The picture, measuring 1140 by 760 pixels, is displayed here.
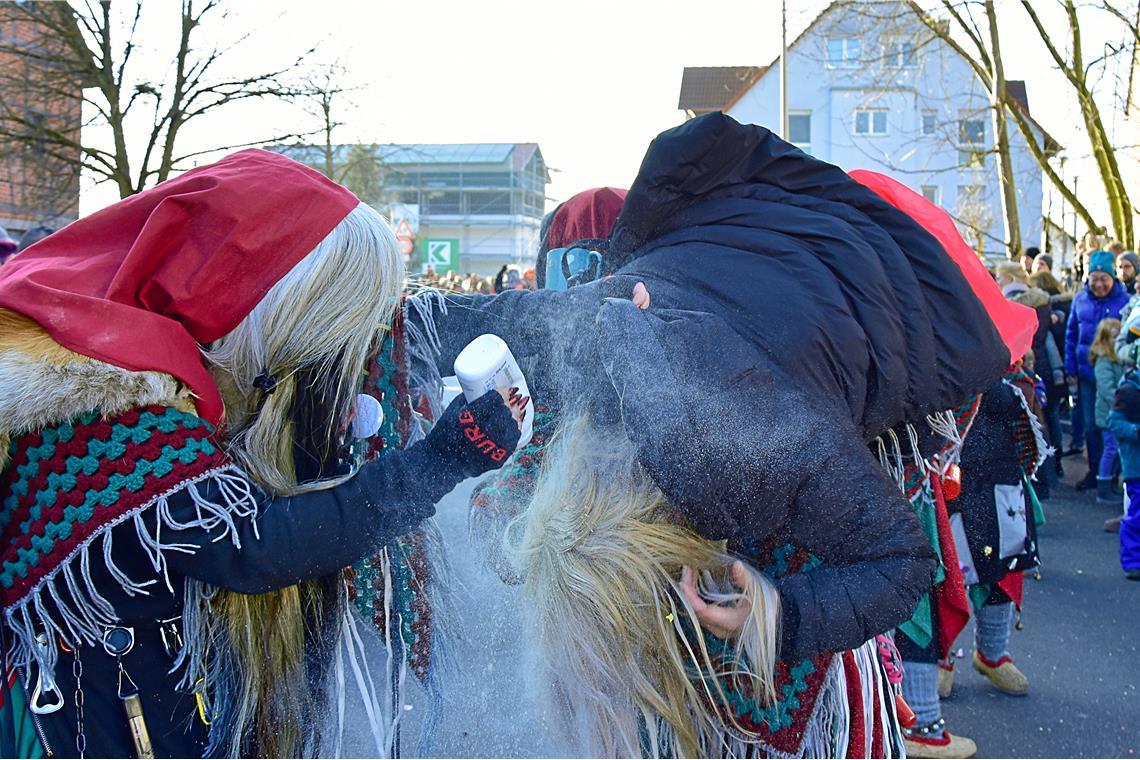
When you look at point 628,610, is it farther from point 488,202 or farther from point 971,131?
point 971,131

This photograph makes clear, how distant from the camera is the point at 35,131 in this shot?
7.50 meters

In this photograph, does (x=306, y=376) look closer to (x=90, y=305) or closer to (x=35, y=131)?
(x=90, y=305)

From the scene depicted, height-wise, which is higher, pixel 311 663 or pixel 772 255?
pixel 772 255

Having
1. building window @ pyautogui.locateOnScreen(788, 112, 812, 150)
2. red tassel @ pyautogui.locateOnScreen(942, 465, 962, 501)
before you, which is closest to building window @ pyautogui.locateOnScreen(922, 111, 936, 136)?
building window @ pyautogui.locateOnScreen(788, 112, 812, 150)

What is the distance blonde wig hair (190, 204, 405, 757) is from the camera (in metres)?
1.41

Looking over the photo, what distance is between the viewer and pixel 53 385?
1237 millimetres

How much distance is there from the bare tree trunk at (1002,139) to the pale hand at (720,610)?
32.3ft

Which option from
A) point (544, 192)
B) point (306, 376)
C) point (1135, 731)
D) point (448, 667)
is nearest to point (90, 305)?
point (306, 376)

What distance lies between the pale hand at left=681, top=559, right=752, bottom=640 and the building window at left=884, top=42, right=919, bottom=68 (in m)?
10.1

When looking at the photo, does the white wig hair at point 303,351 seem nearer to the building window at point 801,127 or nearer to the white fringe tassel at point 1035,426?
the white fringe tassel at point 1035,426

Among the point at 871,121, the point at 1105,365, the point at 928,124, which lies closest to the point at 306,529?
the point at 1105,365

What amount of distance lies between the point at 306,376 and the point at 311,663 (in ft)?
1.59

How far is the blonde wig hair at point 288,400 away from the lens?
141 centimetres

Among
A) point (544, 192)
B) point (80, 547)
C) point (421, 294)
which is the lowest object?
point (80, 547)
